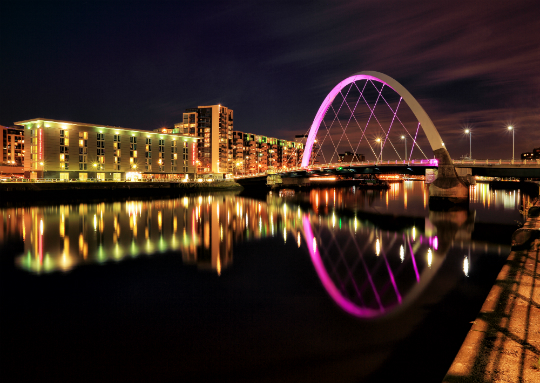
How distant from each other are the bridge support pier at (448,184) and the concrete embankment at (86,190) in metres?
47.5

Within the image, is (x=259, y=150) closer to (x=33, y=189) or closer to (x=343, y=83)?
(x=343, y=83)

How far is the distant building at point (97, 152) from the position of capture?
66.3 m

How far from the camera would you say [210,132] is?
12356 cm

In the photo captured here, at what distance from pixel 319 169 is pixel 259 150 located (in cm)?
10114

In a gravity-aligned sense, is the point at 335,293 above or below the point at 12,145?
below

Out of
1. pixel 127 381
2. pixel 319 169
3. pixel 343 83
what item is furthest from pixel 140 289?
pixel 343 83

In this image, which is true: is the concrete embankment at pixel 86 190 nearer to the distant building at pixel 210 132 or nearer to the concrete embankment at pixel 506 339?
the distant building at pixel 210 132

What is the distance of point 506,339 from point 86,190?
6034 centimetres

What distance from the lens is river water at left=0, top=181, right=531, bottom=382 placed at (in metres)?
7.55

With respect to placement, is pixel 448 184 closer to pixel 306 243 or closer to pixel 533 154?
pixel 306 243

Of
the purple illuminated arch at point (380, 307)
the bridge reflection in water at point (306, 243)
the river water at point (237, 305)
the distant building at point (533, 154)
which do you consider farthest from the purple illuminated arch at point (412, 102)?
the distant building at point (533, 154)

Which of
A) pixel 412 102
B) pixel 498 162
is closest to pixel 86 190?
pixel 412 102

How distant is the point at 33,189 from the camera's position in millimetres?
49375

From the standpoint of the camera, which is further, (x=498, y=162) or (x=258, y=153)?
(x=258, y=153)
